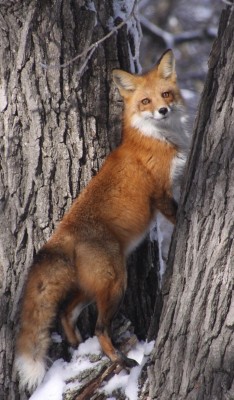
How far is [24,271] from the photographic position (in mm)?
5301

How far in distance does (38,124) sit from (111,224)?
3.22 ft

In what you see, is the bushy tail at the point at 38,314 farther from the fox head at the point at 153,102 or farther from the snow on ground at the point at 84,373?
the fox head at the point at 153,102

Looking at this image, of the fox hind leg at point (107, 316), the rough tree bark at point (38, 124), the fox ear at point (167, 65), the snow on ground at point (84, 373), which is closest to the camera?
the snow on ground at point (84, 373)

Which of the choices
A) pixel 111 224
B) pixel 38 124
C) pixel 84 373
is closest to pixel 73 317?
pixel 84 373

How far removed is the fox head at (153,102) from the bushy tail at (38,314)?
153 centimetres

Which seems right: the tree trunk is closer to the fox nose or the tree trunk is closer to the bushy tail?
the bushy tail

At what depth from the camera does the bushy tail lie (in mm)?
4926

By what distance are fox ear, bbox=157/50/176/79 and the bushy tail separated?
2123mm

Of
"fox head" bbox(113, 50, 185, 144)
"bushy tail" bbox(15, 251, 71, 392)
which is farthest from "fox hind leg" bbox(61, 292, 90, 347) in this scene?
"fox head" bbox(113, 50, 185, 144)

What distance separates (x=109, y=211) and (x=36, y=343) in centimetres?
120

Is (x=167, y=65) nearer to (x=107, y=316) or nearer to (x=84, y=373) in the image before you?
(x=107, y=316)

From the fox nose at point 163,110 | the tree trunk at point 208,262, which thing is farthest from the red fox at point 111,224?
the tree trunk at point 208,262

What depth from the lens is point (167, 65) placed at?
6.20 metres

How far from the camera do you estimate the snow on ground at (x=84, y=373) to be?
15.2 ft
